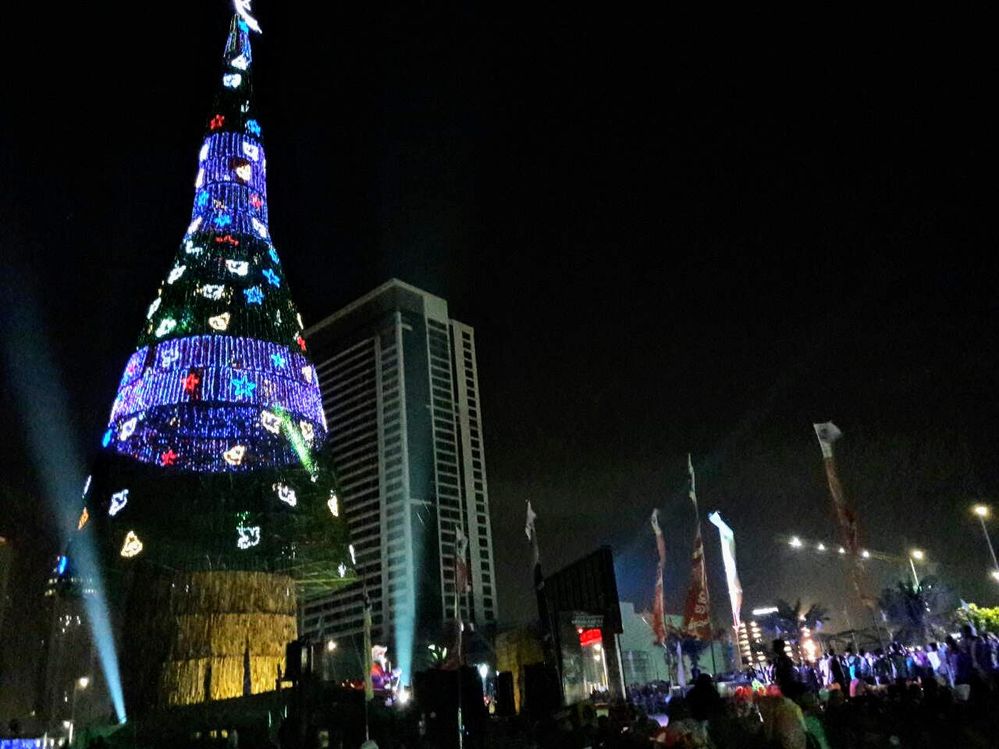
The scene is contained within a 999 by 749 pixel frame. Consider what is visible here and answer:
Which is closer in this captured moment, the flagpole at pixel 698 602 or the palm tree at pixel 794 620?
the flagpole at pixel 698 602

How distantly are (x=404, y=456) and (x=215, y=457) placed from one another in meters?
87.4

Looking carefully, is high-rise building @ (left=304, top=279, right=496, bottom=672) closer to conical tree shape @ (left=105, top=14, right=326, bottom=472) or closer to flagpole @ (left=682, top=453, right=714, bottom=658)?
conical tree shape @ (left=105, top=14, right=326, bottom=472)

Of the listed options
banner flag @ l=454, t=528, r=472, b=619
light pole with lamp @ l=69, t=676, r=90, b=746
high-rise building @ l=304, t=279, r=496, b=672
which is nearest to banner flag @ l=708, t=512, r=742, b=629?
banner flag @ l=454, t=528, r=472, b=619

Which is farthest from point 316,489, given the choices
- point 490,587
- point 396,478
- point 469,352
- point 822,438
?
point 469,352

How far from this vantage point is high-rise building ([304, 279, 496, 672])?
117 m

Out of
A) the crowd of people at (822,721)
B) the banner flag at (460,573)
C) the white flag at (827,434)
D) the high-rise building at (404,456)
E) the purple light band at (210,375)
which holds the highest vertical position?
the high-rise building at (404,456)

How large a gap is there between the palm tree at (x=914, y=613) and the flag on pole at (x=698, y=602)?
17.5m

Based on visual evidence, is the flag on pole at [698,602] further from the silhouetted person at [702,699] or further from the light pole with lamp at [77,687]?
the light pole with lamp at [77,687]

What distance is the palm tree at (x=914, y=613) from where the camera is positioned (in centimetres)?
4028

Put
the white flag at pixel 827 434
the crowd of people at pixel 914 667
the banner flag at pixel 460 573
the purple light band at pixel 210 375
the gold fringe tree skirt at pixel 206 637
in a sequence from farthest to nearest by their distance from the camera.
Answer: the purple light band at pixel 210 375 → the gold fringe tree skirt at pixel 206 637 → the banner flag at pixel 460 573 → the white flag at pixel 827 434 → the crowd of people at pixel 914 667

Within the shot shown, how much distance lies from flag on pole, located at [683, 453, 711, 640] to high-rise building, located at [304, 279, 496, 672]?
284 ft

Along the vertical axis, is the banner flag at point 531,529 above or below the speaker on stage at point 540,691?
above

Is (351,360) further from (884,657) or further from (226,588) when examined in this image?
(884,657)

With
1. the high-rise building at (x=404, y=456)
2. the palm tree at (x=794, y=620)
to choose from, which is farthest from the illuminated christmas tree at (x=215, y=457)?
the high-rise building at (x=404, y=456)
